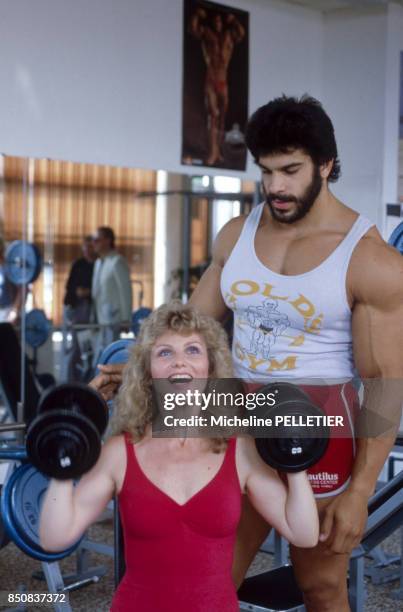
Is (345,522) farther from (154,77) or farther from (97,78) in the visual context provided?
(154,77)

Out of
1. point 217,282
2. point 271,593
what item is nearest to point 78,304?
point 271,593

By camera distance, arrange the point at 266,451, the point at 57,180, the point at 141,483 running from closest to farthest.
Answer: the point at 266,451 → the point at 141,483 → the point at 57,180

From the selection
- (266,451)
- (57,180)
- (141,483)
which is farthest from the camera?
(57,180)

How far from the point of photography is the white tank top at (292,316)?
5.86 ft

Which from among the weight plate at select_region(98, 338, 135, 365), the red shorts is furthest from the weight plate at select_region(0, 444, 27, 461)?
the red shorts

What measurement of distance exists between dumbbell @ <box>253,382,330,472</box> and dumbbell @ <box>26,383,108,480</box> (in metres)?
0.27

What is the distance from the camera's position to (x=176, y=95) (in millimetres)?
4992

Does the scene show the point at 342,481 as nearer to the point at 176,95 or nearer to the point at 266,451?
the point at 266,451

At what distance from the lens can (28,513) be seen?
7.31 ft

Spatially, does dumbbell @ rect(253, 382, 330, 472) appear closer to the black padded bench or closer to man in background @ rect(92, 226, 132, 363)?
the black padded bench

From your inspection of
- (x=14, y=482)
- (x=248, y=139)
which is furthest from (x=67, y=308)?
(x=248, y=139)

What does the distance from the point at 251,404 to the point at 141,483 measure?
23 centimetres

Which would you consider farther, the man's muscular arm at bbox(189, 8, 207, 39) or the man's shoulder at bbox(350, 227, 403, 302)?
the man's muscular arm at bbox(189, 8, 207, 39)

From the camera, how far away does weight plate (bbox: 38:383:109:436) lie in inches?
56.1
